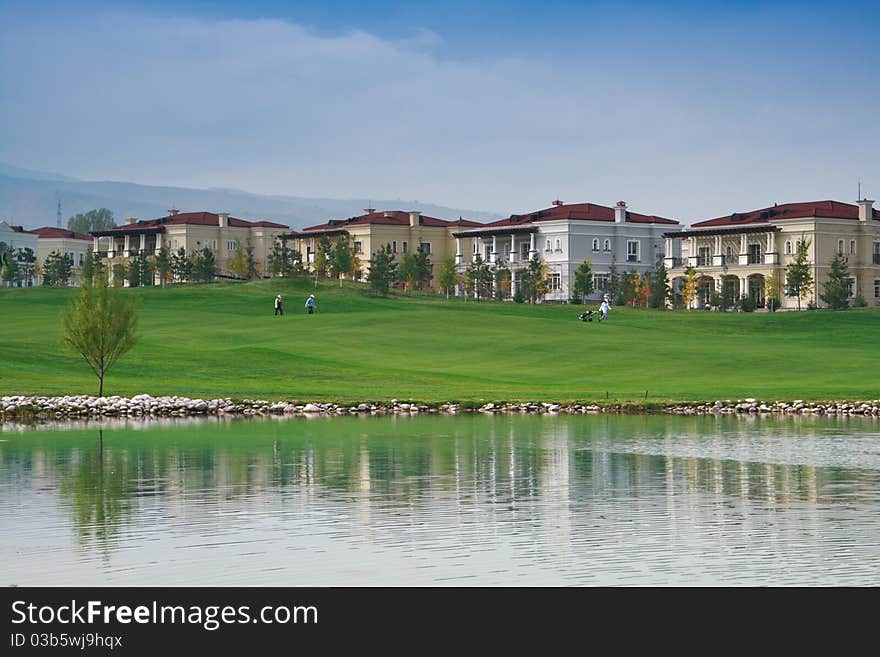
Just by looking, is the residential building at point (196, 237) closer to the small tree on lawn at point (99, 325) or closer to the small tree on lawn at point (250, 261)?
the small tree on lawn at point (250, 261)

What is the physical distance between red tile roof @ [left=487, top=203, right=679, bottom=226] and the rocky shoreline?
9837 cm

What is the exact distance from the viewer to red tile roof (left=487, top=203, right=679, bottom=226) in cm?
14600

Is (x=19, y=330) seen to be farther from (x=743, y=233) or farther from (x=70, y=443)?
(x=743, y=233)

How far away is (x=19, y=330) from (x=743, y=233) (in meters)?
74.6

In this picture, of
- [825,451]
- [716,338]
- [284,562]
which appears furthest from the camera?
[716,338]

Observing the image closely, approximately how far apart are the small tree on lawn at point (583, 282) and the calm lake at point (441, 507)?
88.6m

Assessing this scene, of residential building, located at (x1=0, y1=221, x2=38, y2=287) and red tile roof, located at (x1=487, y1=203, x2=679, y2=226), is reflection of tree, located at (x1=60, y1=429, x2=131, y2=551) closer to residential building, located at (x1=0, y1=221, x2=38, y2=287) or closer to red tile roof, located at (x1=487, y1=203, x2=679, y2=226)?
red tile roof, located at (x1=487, y1=203, x2=679, y2=226)

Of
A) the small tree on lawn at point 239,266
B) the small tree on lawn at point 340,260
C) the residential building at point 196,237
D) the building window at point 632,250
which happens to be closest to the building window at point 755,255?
the building window at point 632,250

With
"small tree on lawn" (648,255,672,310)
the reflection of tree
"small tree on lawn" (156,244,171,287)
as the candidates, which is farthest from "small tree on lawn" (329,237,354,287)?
the reflection of tree

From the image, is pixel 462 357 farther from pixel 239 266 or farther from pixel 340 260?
pixel 239 266

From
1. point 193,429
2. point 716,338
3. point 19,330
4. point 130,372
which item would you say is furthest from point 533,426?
point 19,330

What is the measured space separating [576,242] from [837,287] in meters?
31.4

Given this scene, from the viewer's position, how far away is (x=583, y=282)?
128 meters
